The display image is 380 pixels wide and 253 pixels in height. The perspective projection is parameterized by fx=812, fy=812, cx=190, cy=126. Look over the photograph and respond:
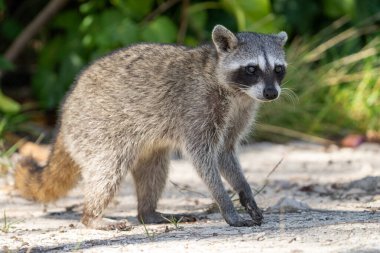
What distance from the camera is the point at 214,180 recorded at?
5.83 m

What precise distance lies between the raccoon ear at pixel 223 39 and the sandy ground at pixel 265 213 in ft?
3.72

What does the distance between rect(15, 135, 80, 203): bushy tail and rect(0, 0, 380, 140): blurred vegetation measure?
229 cm

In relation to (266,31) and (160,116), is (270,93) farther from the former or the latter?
(266,31)

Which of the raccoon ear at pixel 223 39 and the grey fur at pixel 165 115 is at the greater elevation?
the raccoon ear at pixel 223 39

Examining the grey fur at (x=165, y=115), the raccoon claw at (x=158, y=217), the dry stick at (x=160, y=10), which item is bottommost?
the raccoon claw at (x=158, y=217)

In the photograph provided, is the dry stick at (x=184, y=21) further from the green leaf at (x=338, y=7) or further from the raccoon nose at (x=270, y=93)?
the raccoon nose at (x=270, y=93)

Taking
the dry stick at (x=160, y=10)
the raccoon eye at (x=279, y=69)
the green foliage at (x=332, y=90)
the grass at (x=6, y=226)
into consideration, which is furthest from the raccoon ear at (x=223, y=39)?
the green foliage at (x=332, y=90)

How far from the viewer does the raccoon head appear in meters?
5.80

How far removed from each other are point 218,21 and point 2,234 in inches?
199

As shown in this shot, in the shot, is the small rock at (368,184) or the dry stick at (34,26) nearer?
the small rock at (368,184)

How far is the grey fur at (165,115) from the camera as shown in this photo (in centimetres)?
597

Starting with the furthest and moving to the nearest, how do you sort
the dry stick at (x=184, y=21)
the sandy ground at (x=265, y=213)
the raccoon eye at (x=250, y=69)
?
the dry stick at (x=184, y=21), the raccoon eye at (x=250, y=69), the sandy ground at (x=265, y=213)

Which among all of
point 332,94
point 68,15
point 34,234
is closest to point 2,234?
point 34,234

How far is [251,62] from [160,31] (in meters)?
3.17
